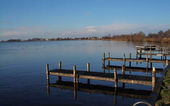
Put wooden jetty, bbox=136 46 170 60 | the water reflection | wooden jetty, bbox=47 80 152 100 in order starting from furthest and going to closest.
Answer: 1. wooden jetty, bbox=136 46 170 60
2. wooden jetty, bbox=47 80 152 100
3. the water reflection

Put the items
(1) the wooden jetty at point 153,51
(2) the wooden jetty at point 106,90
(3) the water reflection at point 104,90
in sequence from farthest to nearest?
(1) the wooden jetty at point 153,51 → (2) the wooden jetty at point 106,90 → (3) the water reflection at point 104,90

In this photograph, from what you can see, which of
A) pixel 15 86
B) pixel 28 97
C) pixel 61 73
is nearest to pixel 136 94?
pixel 61 73

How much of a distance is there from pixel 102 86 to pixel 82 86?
230cm

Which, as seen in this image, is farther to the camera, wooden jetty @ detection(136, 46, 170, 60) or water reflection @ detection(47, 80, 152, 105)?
wooden jetty @ detection(136, 46, 170, 60)

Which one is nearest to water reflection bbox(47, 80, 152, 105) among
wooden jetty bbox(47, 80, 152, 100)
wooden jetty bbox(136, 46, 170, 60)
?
wooden jetty bbox(47, 80, 152, 100)

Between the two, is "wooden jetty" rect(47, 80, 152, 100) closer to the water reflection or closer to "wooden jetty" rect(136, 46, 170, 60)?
the water reflection

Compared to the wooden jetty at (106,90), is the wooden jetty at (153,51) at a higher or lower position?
higher

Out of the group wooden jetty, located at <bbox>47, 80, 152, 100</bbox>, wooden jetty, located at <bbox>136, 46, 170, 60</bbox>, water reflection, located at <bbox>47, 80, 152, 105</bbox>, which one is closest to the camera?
water reflection, located at <bbox>47, 80, 152, 105</bbox>

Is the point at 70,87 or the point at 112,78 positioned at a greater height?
the point at 112,78

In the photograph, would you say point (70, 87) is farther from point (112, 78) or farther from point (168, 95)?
point (168, 95)

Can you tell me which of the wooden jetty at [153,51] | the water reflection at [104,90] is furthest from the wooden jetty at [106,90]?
the wooden jetty at [153,51]

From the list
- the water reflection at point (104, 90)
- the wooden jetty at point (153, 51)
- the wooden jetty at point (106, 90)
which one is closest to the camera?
the water reflection at point (104, 90)

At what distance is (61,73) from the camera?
18.7 metres

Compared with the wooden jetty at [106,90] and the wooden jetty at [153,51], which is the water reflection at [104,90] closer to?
the wooden jetty at [106,90]
